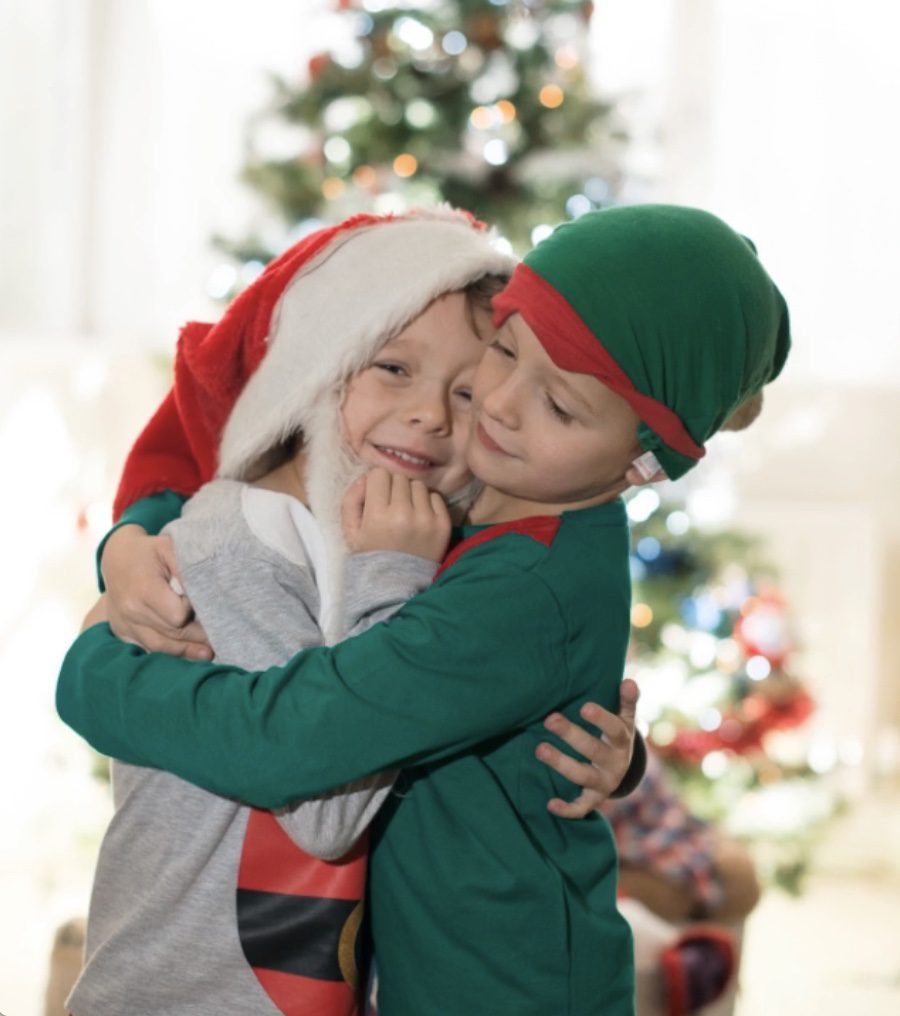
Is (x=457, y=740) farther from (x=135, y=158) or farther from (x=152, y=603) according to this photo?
(x=135, y=158)

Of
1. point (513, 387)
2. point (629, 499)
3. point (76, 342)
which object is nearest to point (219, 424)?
point (513, 387)

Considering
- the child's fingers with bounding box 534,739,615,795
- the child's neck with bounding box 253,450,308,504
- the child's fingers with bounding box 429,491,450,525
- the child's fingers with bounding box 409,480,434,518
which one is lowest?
the child's fingers with bounding box 534,739,615,795

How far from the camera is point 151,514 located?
154 cm

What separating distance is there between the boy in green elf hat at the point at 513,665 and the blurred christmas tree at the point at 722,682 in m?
2.32

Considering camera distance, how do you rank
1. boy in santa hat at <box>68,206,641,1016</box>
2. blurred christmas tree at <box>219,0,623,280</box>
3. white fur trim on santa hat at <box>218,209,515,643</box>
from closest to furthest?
boy in santa hat at <box>68,206,641,1016</box> < white fur trim on santa hat at <box>218,209,515,643</box> < blurred christmas tree at <box>219,0,623,280</box>

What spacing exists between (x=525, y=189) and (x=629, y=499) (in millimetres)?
878

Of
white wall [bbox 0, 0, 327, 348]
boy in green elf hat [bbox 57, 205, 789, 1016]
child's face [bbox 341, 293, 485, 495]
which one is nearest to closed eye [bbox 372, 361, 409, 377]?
child's face [bbox 341, 293, 485, 495]

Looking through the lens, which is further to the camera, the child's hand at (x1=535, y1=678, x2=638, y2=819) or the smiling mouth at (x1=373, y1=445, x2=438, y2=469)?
the smiling mouth at (x1=373, y1=445, x2=438, y2=469)

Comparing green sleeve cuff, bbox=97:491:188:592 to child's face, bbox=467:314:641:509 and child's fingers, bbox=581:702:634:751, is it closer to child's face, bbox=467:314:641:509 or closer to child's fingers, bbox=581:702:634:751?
child's face, bbox=467:314:641:509

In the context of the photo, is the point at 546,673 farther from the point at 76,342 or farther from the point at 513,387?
the point at 76,342

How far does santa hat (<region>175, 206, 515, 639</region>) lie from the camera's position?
1.42 meters

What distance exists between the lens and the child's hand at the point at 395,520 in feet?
4.30

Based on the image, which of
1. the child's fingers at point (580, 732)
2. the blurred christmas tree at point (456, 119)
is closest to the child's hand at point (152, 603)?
the child's fingers at point (580, 732)

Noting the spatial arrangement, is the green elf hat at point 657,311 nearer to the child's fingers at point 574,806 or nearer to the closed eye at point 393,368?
the closed eye at point 393,368
